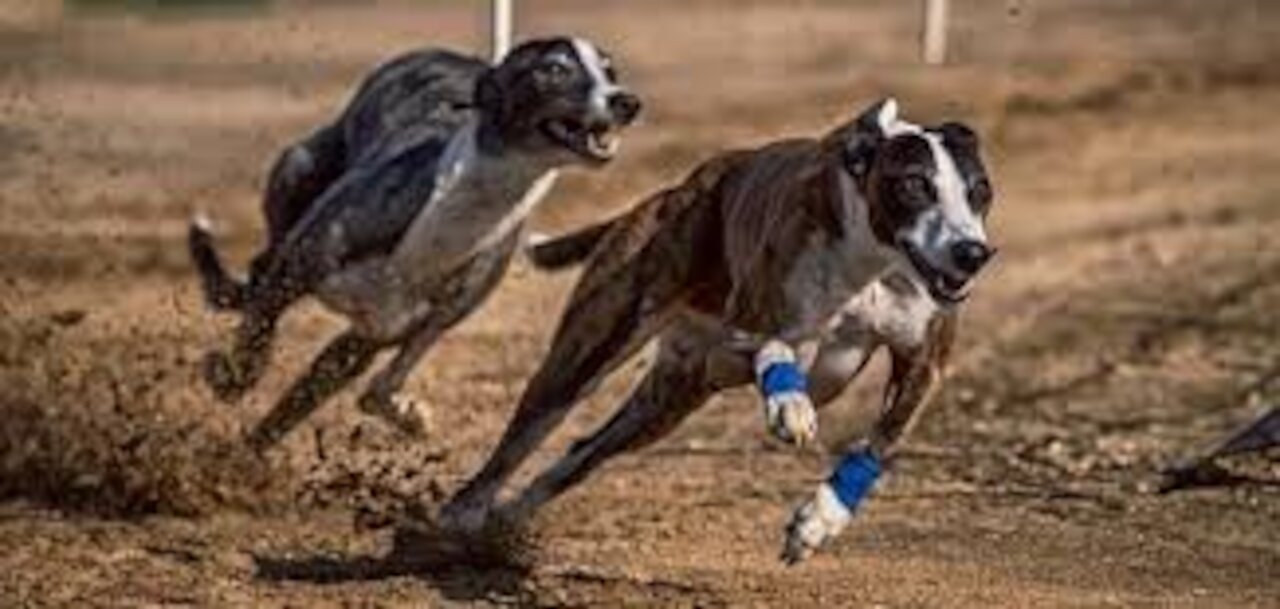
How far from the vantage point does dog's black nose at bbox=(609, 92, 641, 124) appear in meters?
7.40

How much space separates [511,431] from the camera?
7.06 metres

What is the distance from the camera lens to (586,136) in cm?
744

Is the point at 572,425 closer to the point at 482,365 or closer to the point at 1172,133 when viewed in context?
the point at 482,365

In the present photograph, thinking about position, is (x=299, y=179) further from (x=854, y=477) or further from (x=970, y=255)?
(x=970, y=255)

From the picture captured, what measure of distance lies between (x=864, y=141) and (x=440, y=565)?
1.45 m

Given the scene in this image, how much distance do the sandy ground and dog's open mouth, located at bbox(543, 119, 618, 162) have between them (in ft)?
3.01

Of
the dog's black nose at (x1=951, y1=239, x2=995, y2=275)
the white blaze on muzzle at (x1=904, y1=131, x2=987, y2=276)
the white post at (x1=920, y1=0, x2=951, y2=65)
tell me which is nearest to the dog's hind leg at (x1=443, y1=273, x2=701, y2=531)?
the white blaze on muzzle at (x1=904, y1=131, x2=987, y2=276)

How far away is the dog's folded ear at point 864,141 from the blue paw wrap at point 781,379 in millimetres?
426

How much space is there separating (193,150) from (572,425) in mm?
5998

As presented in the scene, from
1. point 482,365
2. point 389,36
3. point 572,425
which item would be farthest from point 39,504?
point 389,36

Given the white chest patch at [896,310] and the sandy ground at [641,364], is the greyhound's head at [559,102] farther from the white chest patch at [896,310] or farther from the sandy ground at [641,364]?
the white chest patch at [896,310]

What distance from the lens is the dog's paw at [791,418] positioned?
5.94 meters

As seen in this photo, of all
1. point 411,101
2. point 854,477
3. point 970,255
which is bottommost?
point 854,477

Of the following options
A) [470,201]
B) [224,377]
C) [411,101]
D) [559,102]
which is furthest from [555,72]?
[224,377]
